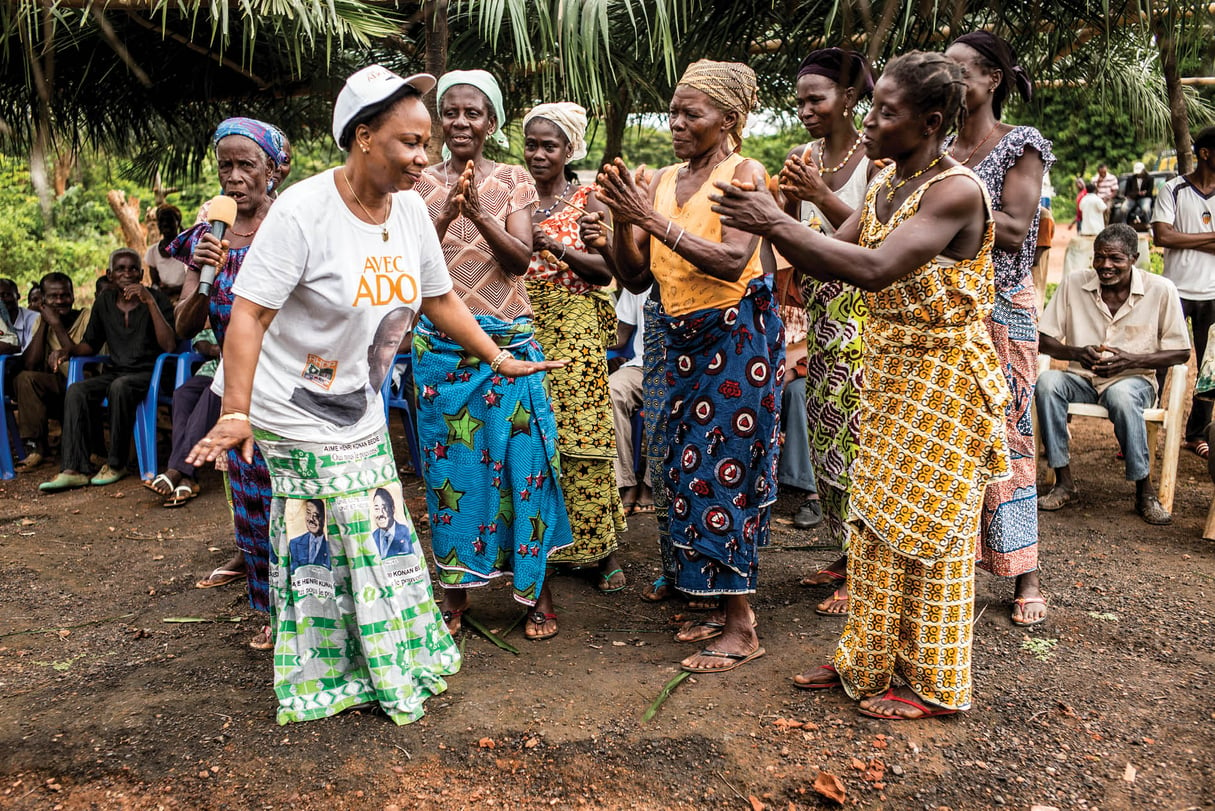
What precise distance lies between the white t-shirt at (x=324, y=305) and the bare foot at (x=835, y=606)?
2009 mm

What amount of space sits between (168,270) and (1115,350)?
6.83m

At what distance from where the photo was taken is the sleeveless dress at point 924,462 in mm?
2785

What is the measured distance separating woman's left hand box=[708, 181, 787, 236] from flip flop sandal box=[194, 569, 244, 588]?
3.04 metres

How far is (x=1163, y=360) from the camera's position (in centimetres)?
535

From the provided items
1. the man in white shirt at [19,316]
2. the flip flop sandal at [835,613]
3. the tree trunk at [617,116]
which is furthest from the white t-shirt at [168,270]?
the flip flop sandal at [835,613]

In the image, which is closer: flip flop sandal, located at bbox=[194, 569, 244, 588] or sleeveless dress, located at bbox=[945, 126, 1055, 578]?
sleeveless dress, located at bbox=[945, 126, 1055, 578]

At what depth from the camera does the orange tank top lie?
10.9 feet

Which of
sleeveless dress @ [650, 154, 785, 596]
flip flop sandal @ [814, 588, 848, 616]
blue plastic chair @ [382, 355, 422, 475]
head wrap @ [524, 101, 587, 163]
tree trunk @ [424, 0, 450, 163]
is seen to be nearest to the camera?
sleeveless dress @ [650, 154, 785, 596]

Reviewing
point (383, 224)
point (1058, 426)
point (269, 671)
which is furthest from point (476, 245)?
point (1058, 426)

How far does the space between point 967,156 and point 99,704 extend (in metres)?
3.60

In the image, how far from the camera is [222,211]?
3684 mm

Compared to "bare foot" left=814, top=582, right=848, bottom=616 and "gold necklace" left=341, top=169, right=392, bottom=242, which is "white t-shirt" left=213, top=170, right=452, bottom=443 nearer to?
"gold necklace" left=341, top=169, right=392, bottom=242

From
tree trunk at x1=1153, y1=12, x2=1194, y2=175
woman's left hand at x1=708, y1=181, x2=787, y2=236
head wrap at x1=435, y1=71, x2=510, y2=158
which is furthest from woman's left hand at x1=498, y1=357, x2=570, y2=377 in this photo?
tree trunk at x1=1153, y1=12, x2=1194, y2=175

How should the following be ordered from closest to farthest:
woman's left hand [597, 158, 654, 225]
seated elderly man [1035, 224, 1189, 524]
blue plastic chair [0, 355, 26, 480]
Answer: woman's left hand [597, 158, 654, 225] < seated elderly man [1035, 224, 1189, 524] < blue plastic chair [0, 355, 26, 480]
